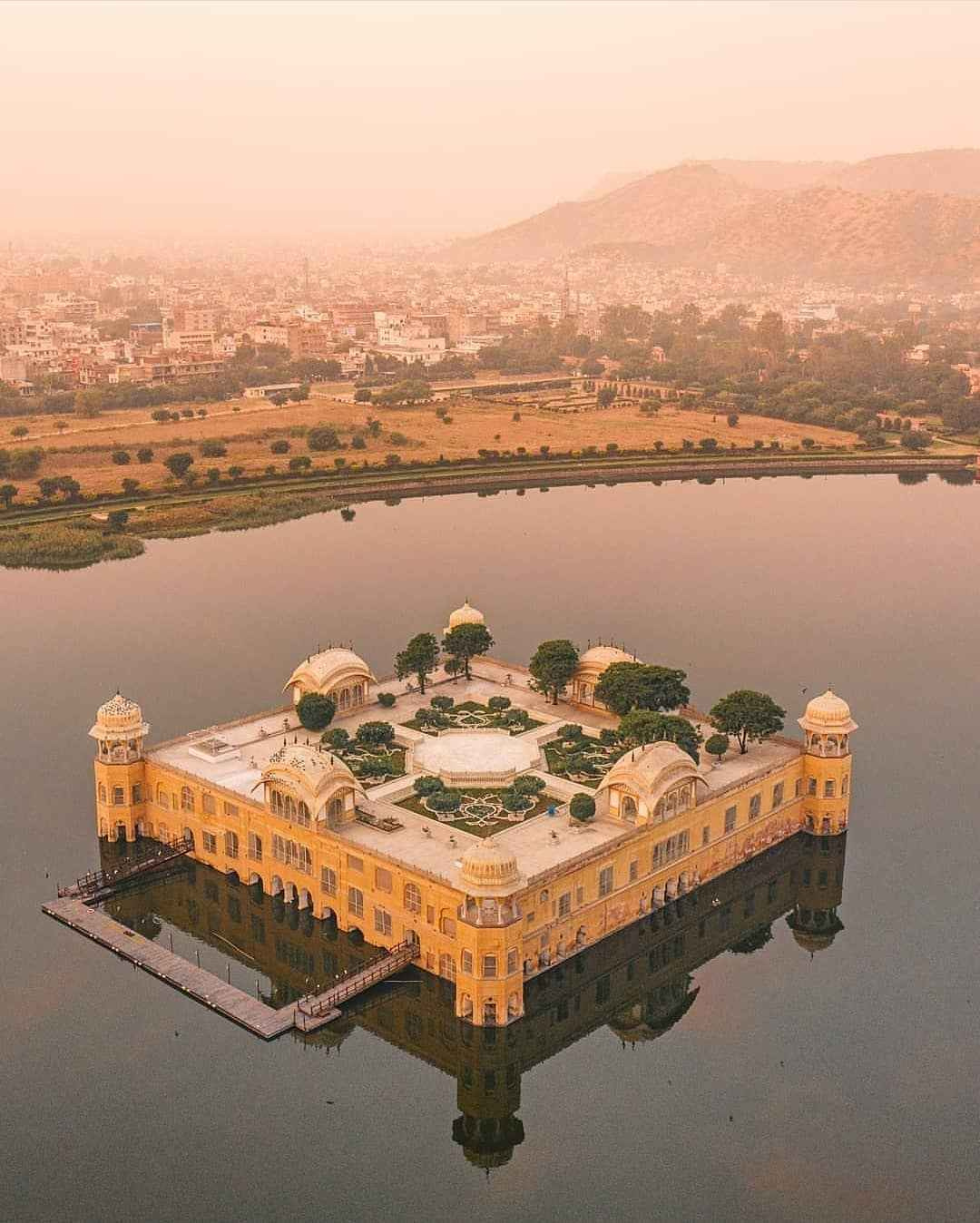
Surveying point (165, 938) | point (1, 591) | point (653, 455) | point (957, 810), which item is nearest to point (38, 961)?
point (165, 938)

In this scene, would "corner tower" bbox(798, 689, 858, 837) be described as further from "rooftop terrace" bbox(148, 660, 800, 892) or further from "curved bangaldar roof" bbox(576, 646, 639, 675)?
"curved bangaldar roof" bbox(576, 646, 639, 675)

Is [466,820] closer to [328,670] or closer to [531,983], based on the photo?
[531,983]

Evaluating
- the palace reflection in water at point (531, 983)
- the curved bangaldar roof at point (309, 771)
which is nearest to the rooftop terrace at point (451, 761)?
the curved bangaldar roof at point (309, 771)

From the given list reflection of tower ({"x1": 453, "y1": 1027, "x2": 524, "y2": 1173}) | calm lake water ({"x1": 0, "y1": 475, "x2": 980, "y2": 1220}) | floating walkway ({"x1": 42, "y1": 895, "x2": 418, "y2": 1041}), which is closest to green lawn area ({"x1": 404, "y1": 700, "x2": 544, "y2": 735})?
calm lake water ({"x1": 0, "y1": 475, "x2": 980, "y2": 1220})

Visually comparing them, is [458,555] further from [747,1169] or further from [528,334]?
[528,334]

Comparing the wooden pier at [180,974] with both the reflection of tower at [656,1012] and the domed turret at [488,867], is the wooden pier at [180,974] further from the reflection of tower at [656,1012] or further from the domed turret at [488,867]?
the reflection of tower at [656,1012]
